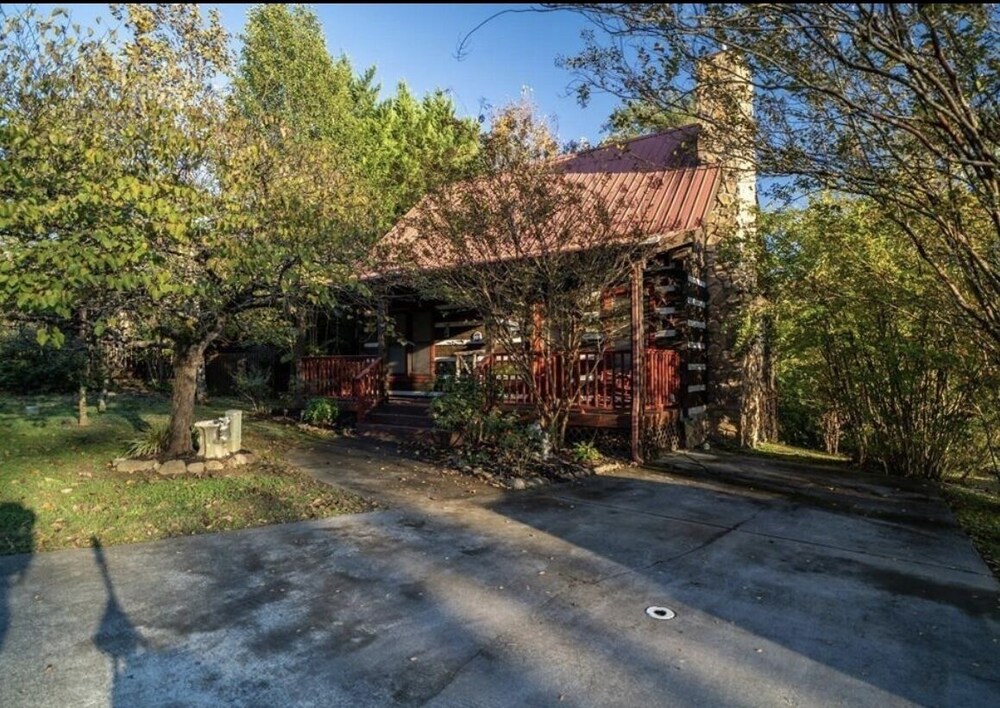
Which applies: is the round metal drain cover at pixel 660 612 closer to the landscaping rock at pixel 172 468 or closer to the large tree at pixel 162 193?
the large tree at pixel 162 193

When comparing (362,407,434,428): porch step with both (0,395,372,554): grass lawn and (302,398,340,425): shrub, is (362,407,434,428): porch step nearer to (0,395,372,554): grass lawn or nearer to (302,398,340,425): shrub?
(302,398,340,425): shrub

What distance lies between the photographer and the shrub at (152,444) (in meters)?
7.86

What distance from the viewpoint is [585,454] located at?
901cm

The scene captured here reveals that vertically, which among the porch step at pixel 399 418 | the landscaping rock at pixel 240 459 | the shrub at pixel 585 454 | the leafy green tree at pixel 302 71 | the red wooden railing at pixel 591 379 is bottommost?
the landscaping rock at pixel 240 459

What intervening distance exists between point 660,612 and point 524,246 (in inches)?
207

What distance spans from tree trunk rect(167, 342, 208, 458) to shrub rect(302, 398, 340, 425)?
452cm

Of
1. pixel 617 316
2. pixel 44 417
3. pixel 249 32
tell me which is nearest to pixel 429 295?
pixel 617 316

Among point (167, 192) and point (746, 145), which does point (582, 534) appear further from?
point (167, 192)

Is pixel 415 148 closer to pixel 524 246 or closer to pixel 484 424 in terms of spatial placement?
pixel 524 246

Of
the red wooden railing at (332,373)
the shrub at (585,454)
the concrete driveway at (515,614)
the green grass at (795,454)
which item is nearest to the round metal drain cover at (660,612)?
the concrete driveway at (515,614)

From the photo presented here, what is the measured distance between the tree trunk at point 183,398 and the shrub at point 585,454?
5.15 meters

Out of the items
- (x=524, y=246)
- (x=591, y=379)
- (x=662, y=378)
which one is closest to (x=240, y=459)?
(x=524, y=246)

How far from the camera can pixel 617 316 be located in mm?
9672

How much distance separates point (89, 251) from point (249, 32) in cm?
1666
